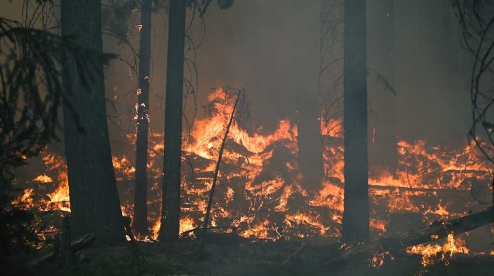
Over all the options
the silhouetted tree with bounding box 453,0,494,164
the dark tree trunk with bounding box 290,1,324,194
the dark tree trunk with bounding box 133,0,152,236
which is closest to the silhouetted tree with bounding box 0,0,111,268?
the silhouetted tree with bounding box 453,0,494,164

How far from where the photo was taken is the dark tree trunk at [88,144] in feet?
25.8

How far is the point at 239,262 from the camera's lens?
26.5ft

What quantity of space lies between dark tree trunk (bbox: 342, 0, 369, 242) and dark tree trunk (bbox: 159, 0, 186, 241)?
370 cm

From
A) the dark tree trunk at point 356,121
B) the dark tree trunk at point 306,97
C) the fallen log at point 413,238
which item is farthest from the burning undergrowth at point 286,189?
the fallen log at point 413,238

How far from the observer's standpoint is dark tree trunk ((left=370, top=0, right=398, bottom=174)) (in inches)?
750

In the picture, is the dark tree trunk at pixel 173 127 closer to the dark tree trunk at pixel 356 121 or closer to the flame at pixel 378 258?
the dark tree trunk at pixel 356 121

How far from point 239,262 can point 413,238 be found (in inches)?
122

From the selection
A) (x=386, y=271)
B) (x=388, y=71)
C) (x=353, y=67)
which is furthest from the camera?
(x=388, y=71)

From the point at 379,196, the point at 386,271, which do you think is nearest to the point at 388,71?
the point at 379,196

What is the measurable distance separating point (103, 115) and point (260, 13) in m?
15.1

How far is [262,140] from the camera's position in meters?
20.2

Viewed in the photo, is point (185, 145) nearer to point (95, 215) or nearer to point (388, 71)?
point (388, 71)

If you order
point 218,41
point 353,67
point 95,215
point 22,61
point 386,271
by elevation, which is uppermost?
point 218,41

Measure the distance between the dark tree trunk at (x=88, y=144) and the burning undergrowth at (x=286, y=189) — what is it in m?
6.73
